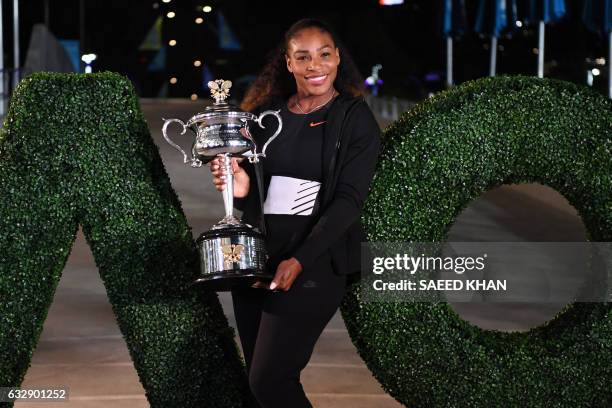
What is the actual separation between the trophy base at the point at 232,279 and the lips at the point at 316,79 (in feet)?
2.50

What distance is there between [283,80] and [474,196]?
1124 millimetres

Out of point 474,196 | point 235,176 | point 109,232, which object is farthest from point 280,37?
point 235,176

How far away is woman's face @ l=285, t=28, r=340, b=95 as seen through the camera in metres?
4.46

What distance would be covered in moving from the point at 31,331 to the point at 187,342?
69cm

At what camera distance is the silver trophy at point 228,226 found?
4.28 metres

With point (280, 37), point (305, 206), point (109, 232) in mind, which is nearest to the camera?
point (305, 206)

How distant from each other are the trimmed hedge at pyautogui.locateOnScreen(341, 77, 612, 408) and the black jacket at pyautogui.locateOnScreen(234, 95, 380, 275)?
0.66 meters

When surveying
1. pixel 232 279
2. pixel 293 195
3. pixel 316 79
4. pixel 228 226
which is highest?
pixel 316 79

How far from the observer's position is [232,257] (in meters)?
4.29

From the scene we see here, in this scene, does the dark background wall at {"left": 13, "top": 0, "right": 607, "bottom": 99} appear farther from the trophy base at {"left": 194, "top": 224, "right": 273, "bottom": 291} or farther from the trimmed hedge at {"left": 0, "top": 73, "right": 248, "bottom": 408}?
the trophy base at {"left": 194, "top": 224, "right": 273, "bottom": 291}

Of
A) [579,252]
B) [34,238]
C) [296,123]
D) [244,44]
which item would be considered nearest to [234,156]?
[296,123]

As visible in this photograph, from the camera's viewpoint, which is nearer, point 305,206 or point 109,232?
point 305,206

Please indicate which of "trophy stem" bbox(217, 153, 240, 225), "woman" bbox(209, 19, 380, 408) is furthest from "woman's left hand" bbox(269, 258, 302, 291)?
"trophy stem" bbox(217, 153, 240, 225)

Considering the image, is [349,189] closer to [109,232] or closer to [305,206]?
[305,206]
